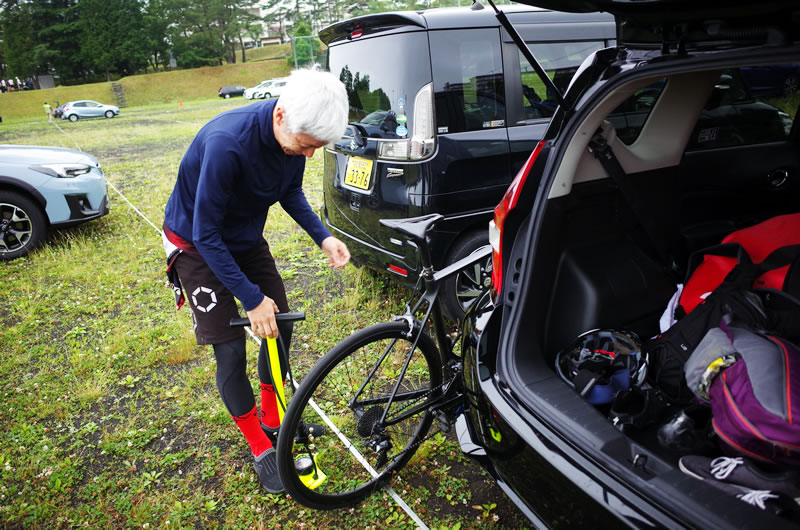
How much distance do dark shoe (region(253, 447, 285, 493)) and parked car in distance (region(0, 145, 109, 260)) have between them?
14.4 ft

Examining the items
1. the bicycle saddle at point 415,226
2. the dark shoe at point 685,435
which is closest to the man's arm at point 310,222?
the bicycle saddle at point 415,226

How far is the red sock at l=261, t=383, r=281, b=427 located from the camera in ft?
8.54

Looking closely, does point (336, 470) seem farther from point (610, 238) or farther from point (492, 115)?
point (492, 115)

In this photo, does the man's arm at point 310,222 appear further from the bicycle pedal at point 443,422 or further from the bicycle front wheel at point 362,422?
the bicycle pedal at point 443,422

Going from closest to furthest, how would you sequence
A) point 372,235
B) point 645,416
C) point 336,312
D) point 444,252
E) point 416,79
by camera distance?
point 645,416
point 416,79
point 444,252
point 372,235
point 336,312

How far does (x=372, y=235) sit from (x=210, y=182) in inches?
65.5

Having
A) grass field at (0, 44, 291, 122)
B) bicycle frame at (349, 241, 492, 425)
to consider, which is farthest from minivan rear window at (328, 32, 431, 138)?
grass field at (0, 44, 291, 122)

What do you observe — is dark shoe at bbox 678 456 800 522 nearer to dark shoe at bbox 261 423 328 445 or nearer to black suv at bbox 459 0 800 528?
black suv at bbox 459 0 800 528

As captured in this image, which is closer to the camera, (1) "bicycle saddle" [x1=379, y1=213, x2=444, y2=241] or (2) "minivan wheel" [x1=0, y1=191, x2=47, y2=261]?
(1) "bicycle saddle" [x1=379, y1=213, x2=444, y2=241]

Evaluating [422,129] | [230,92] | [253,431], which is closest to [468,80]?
[422,129]

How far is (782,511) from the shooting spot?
1235 millimetres

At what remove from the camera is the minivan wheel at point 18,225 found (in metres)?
5.20

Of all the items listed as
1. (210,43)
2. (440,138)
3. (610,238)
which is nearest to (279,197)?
(440,138)

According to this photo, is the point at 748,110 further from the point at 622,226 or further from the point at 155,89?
the point at 155,89
